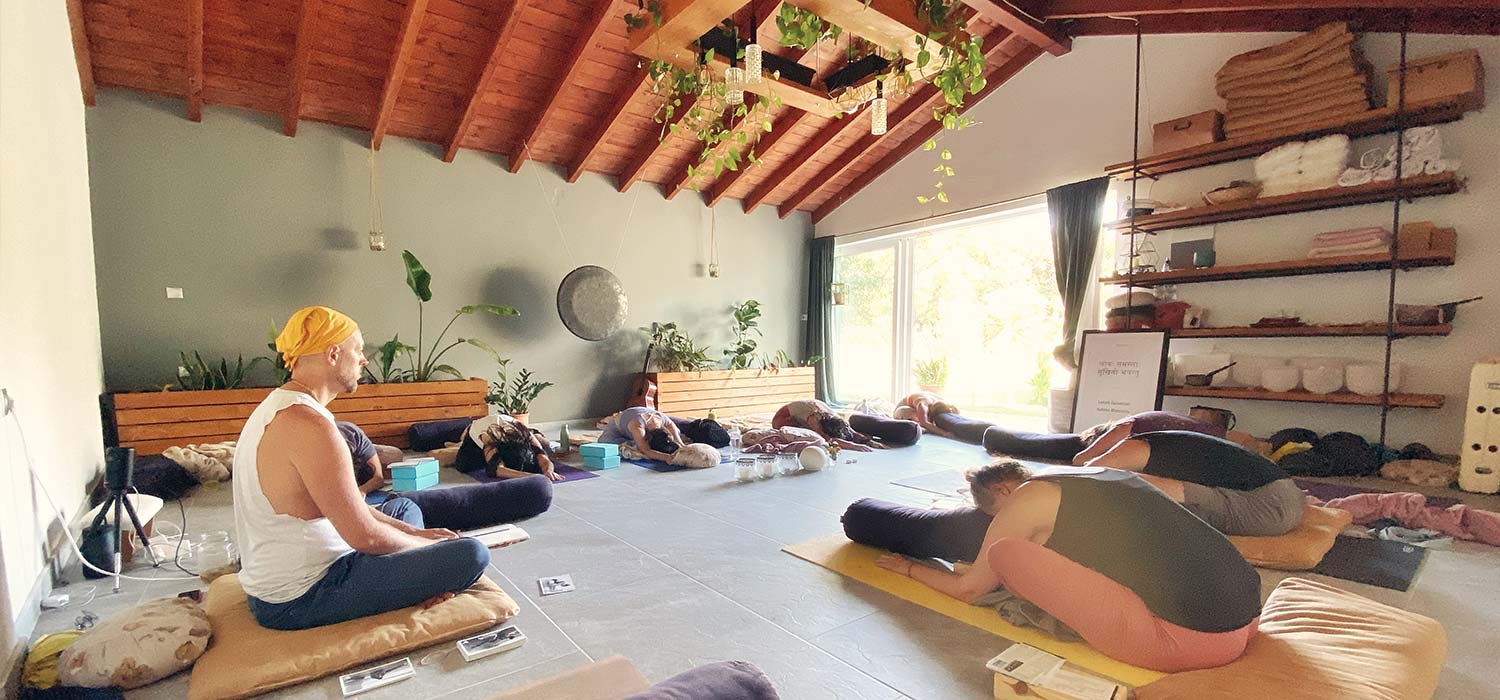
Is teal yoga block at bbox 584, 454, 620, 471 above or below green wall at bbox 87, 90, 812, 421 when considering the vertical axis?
below

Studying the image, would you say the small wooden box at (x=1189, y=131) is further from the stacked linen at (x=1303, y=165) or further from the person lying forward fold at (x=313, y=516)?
the person lying forward fold at (x=313, y=516)

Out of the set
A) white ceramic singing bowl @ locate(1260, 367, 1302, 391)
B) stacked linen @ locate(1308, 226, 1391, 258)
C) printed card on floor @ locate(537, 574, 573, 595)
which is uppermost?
stacked linen @ locate(1308, 226, 1391, 258)

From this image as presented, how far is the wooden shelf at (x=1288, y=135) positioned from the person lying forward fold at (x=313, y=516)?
5.54 meters

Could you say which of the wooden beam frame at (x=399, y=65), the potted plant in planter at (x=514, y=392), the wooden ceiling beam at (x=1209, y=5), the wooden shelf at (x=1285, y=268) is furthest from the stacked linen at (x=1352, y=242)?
the potted plant in planter at (x=514, y=392)

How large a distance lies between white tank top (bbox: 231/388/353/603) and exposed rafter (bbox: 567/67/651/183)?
13.6 ft

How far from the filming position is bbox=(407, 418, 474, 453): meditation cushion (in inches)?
202

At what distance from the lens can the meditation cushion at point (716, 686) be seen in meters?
1.13

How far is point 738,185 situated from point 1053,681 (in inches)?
265

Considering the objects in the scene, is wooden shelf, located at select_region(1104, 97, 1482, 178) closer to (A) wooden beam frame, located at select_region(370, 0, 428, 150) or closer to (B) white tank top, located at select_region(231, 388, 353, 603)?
(A) wooden beam frame, located at select_region(370, 0, 428, 150)

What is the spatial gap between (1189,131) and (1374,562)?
3.50m

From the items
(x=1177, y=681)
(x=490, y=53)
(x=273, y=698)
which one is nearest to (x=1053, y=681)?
(x=1177, y=681)

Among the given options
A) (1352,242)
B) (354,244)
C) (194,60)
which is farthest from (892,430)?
(194,60)

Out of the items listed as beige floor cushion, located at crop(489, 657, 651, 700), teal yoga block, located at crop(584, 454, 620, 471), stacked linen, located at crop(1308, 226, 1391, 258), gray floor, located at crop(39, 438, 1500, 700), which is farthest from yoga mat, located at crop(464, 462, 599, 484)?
stacked linen, located at crop(1308, 226, 1391, 258)

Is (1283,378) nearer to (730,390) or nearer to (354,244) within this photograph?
(730,390)
